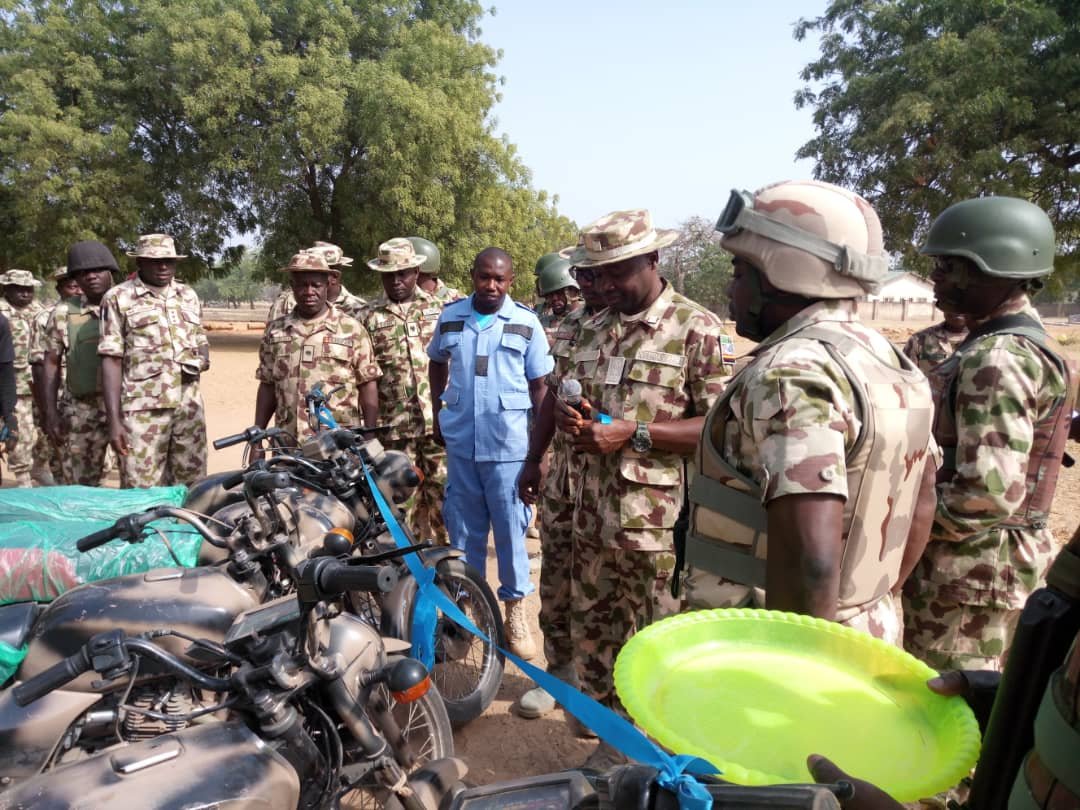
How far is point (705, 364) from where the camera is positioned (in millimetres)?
2900

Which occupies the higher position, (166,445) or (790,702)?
(790,702)

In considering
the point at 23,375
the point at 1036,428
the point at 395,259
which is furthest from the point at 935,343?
the point at 23,375

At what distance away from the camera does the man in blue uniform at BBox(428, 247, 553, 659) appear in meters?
4.12

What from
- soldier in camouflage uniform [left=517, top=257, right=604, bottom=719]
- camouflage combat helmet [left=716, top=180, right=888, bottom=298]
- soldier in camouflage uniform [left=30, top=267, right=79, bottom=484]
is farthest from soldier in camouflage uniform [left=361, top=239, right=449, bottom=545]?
camouflage combat helmet [left=716, top=180, right=888, bottom=298]

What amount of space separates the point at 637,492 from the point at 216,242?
73.2 ft

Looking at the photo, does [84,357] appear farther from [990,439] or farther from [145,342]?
[990,439]

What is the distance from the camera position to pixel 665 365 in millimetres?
2900

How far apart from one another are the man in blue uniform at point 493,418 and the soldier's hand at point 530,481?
0.53 meters

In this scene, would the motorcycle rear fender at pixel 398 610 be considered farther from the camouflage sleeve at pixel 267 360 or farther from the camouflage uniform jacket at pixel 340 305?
the camouflage uniform jacket at pixel 340 305

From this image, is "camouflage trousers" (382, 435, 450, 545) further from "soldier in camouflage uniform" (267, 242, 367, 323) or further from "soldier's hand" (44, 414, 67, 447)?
"soldier's hand" (44, 414, 67, 447)

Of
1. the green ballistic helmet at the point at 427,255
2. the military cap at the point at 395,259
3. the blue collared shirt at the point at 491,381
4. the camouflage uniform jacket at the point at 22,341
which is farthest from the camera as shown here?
the camouflage uniform jacket at the point at 22,341

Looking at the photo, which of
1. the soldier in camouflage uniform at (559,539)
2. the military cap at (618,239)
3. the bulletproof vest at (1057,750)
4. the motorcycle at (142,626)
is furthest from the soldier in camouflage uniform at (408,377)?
the bulletproof vest at (1057,750)

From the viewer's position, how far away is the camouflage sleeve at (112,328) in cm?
521

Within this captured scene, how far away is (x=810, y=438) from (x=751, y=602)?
463mm
